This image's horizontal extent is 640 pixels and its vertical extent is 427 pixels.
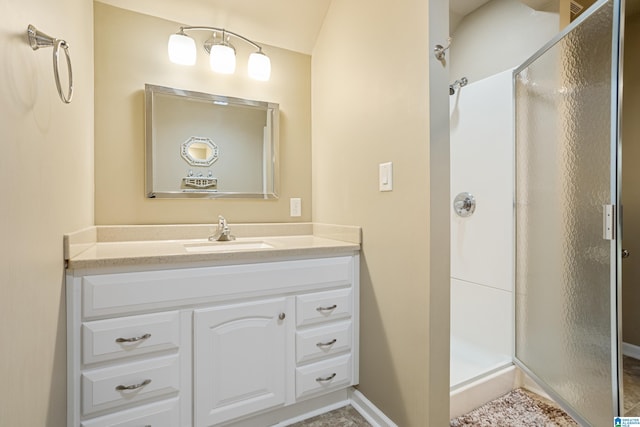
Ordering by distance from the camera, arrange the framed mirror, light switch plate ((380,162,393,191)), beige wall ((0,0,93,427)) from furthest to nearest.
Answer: the framed mirror
light switch plate ((380,162,393,191))
beige wall ((0,0,93,427))

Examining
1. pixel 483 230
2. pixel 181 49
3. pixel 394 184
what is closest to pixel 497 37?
pixel 483 230

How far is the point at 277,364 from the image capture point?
133 centimetres

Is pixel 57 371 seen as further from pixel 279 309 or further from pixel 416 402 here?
pixel 416 402

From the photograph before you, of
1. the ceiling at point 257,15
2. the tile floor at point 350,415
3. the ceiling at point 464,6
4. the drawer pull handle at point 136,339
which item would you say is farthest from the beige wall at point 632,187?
the drawer pull handle at point 136,339

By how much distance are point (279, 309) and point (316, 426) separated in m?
0.59

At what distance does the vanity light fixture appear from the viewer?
62.7 inches

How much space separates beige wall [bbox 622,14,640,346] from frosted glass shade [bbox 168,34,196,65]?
9.80 feet

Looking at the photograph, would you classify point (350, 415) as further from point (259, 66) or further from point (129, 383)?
point (259, 66)

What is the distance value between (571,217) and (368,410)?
4.38 feet

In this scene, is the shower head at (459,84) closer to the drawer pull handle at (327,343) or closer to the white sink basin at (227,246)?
the white sink basin at (227,246)

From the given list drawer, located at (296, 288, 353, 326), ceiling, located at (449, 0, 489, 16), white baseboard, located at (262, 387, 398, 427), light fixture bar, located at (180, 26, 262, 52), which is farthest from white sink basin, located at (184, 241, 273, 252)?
ceiling, located at (449, 0, 489, 16)

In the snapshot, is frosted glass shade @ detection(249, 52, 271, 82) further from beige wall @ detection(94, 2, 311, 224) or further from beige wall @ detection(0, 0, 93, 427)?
beige wall @ detection(0, 0, 93, 427)

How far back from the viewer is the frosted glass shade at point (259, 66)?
179cm

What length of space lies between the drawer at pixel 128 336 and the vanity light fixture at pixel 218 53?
134cm
